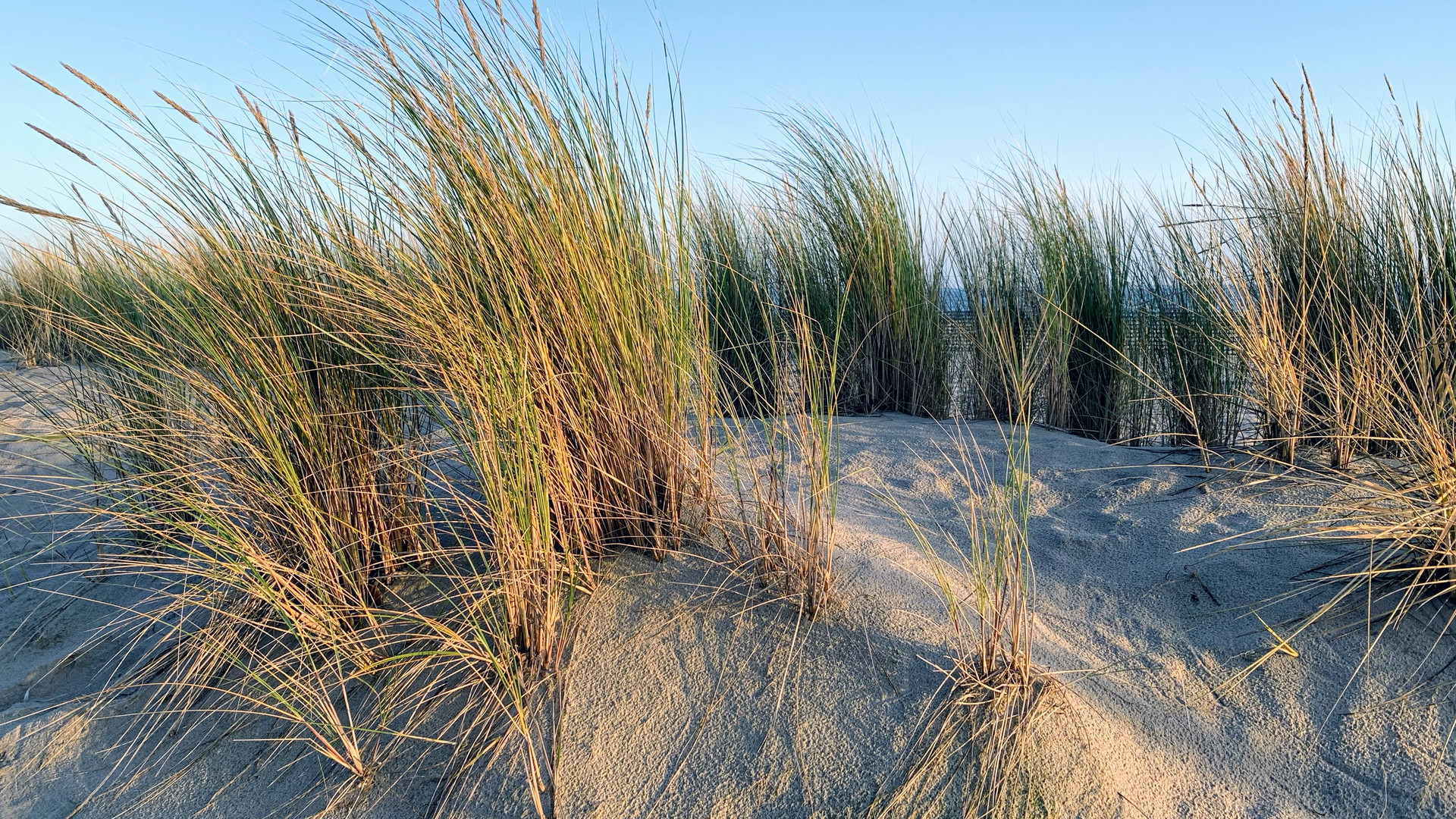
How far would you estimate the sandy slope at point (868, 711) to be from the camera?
1.57 meters

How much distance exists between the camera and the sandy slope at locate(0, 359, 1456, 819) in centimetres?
157

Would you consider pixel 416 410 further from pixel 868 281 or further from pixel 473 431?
pixel 868 281

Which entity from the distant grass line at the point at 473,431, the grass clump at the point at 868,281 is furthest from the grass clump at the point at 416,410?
the grass clump at the point at 868,281

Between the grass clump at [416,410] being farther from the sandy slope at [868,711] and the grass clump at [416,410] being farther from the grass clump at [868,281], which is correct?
the grass clump at [868,281]

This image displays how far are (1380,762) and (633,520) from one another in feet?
5.25

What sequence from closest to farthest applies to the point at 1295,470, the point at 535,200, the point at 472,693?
the point at 472,693 → the point at 535,200 → the point at 1295,470

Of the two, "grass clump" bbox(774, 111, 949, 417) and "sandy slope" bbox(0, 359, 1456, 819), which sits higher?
"grass clump" bbox(774, 111, 949, 417)

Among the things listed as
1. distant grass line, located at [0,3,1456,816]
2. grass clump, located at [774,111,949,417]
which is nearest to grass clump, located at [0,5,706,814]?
distant grass line, located at [0,3,1456,816]

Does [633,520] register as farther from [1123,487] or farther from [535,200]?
[1123,487]

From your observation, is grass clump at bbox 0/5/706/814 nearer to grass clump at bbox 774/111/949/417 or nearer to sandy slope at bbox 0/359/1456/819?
sandy slope at bbox 0/359/1456/819

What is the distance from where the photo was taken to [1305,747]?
1.65 meters

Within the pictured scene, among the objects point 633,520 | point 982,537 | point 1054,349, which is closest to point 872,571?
point 982,537

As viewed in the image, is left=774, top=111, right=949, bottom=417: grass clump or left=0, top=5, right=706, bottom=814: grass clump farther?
left=774, top=111, right=949, bottom=417: grass clump

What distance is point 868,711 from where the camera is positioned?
1.69 meters
